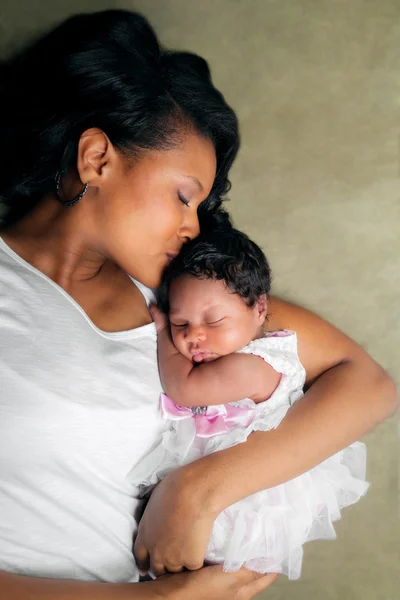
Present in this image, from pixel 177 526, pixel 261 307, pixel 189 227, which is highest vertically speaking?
pixel 189 227

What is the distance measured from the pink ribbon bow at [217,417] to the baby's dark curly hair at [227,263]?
237mm

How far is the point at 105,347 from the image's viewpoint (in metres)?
1.25

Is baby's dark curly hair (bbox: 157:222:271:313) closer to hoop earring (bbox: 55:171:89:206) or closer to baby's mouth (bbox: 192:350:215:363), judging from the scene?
baby's mouth (bbox: 192:350:215:363)

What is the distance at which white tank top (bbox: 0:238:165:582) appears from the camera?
112cm

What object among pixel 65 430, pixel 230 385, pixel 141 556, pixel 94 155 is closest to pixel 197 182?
pixel 94 155

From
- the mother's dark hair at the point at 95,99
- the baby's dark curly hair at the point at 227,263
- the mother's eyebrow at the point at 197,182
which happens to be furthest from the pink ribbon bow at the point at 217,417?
the mother's dark hair at the point at 95,99

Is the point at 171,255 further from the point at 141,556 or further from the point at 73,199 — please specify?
the point at 141,556

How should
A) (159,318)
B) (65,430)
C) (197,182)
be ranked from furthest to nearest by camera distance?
(159,318) < (197,182) < (65,430)

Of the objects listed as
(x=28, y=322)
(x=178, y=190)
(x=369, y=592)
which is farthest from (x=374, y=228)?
(x=369, y=592)

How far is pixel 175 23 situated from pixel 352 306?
34.3 inches

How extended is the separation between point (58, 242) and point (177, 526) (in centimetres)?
66

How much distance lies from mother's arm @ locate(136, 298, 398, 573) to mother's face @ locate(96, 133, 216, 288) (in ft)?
1.06

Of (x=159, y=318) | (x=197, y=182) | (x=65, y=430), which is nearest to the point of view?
(x=65, y=430)

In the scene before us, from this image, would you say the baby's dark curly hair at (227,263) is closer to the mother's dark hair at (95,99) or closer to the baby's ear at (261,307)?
the baby's ear at (261,307)
